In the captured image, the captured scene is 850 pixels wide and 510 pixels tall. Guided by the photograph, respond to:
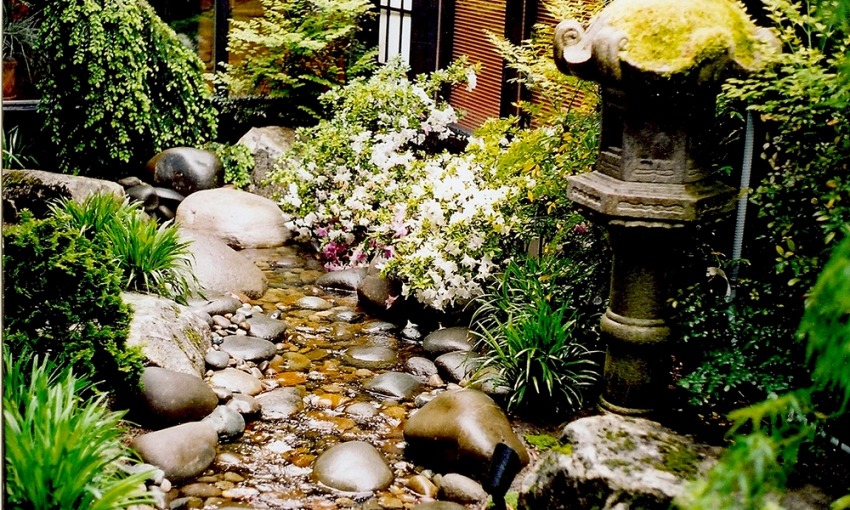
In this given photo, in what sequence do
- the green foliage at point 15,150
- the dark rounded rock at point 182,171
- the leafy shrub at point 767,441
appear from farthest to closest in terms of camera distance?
the dark rounded rock at point 182,171 < the green foliage at point 15,150 < the leafy shrub at point 767,441

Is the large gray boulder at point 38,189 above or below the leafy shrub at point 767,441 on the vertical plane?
below

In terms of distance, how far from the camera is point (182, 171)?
35.6ft

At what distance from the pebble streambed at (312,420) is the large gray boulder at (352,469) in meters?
0.06

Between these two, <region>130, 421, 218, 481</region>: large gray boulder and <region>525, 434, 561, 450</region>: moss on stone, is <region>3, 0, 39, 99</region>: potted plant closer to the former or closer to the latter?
<region>130, 421, 218, 481</region>: large gray boulder

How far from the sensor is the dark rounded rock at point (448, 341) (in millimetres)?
6973

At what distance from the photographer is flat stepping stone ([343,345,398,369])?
23.0 ft

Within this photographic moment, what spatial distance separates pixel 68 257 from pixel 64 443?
1.45 meters

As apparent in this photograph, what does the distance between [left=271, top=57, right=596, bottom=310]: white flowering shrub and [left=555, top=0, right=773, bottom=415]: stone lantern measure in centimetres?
122

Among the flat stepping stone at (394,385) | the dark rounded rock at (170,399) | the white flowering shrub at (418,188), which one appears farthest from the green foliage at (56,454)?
the white flowering shrub at (418,188)

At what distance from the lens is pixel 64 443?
385cm

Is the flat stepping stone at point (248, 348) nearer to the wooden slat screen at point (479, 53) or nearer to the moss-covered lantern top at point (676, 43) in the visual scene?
the moss-covered lantern top at point (676, 43)

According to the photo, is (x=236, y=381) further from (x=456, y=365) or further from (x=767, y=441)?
(x=767, y=441)

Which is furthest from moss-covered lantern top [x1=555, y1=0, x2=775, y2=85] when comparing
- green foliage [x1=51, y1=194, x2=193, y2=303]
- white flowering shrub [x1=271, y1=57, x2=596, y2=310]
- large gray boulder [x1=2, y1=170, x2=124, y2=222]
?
large gray boulder [x1=2, y1=170, x2=124, y2=222]

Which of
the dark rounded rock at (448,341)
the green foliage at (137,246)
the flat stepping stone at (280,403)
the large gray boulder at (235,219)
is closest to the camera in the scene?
the flat stepping stone at (280,403)
